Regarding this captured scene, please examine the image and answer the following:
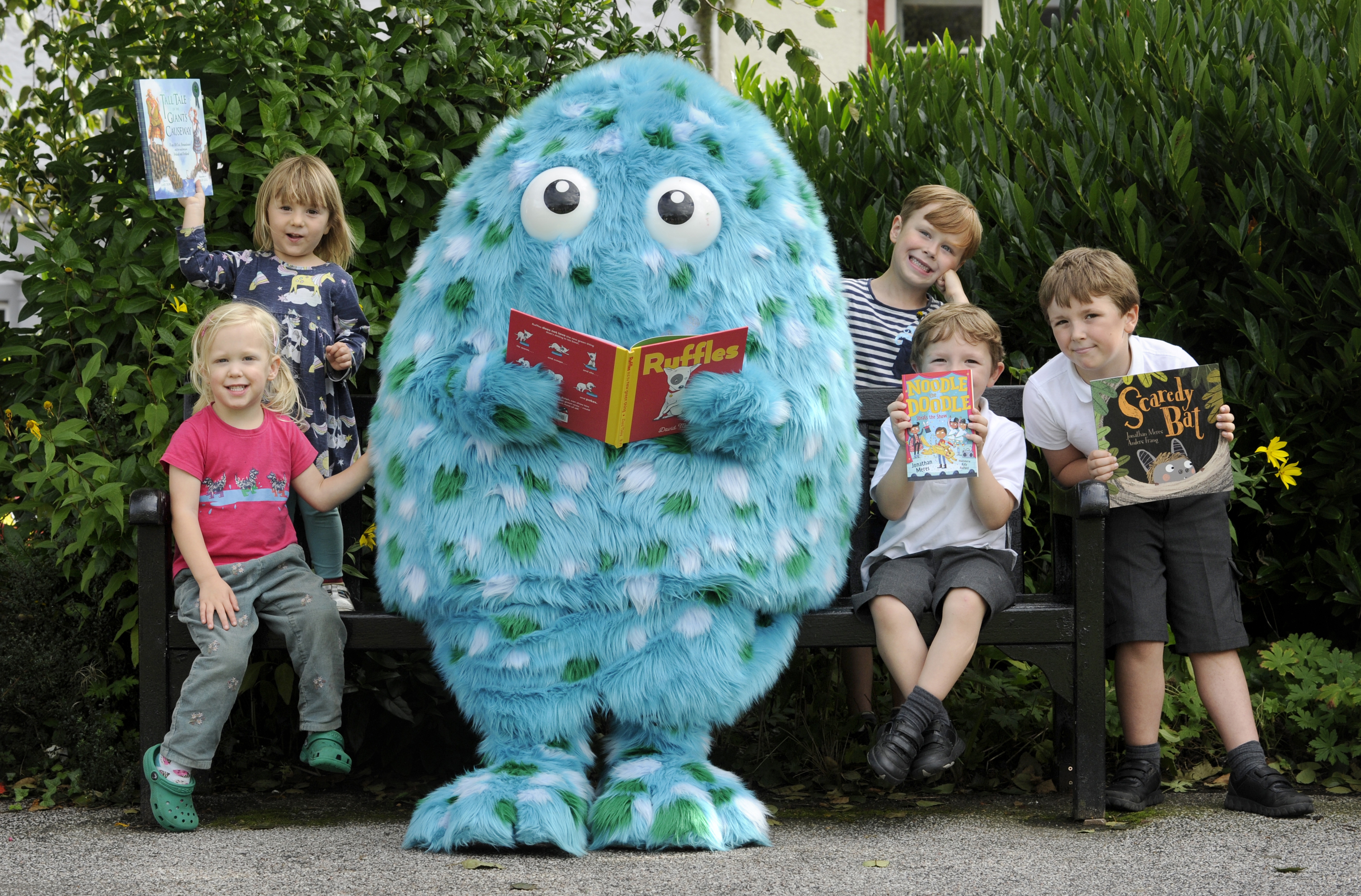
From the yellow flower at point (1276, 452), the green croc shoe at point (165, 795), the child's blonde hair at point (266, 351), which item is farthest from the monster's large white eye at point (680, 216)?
A: the yellow flower at point (1276, 452)

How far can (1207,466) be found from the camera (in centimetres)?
311

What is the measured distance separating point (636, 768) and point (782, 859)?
13.9 inches

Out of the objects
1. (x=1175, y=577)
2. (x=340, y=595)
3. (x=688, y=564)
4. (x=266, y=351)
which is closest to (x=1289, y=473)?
(x=1175, y=577)

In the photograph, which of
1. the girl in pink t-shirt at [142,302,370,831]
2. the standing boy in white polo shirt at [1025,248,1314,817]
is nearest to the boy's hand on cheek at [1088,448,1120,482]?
the standing boy in white polo shirt at [1025,248,1314,817]

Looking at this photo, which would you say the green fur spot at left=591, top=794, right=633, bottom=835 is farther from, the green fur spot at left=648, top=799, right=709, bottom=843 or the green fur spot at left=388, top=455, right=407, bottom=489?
the green fur spot at left=388, top=455, right=407, bottom=489

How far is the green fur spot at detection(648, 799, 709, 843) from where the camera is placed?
106 inches

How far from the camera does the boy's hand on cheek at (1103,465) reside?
3.08 meters

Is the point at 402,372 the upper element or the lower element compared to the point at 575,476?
upper

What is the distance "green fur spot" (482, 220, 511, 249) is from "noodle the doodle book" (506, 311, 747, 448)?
0.76 ft

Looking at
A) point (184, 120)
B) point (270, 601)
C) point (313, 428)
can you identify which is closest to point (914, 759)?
point (270, 601)

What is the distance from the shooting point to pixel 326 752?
2.96 meters

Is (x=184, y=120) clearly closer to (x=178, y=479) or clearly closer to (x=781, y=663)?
(x=178, y=479)

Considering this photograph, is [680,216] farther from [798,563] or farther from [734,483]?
[798,563]

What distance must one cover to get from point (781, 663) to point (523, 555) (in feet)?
2.03
